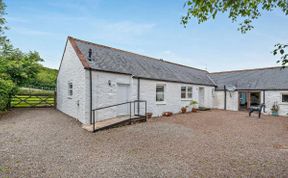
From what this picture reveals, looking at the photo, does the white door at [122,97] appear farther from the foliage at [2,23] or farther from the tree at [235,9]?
the foliage at [2,23]

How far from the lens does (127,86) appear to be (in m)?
11.0

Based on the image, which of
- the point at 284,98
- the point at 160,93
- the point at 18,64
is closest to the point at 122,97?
the point at 160,93

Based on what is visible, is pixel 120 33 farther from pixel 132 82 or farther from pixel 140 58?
pixel 132 82

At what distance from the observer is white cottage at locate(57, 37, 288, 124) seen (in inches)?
366

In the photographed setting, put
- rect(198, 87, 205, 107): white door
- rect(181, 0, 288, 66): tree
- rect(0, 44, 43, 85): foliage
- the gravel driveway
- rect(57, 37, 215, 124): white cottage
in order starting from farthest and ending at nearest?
rect(198, 87, 205, 107): white door
rect(0, 44, 43, 85): foliage
rect(57, 37, 215, 124): white cottage
the gravel driveway
rect(181, 0, 288, 66): tree

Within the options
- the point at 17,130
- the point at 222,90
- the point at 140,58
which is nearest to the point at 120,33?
the point at 140,58

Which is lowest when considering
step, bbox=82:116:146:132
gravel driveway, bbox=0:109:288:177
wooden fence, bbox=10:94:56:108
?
gravel driveway, bbox=0:109:288:177

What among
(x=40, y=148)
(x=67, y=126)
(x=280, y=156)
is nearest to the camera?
(x=280, y=156)

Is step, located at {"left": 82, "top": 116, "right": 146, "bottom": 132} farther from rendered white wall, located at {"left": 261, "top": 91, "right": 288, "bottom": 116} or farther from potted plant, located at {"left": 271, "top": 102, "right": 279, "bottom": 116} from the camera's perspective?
rendered white wall, located at {"left": 261, "top": 91, "right": 288, "bottom": 116}

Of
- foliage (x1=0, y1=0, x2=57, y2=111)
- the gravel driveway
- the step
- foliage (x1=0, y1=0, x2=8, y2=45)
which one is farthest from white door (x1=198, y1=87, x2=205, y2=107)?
foliage (x1=0, y1=0, x2=8, y2=45)

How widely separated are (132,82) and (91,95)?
3.25 m

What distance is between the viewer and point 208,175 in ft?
12.6

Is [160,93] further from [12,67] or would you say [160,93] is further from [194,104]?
[12,67]

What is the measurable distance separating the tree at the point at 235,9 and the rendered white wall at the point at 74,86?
724cm
